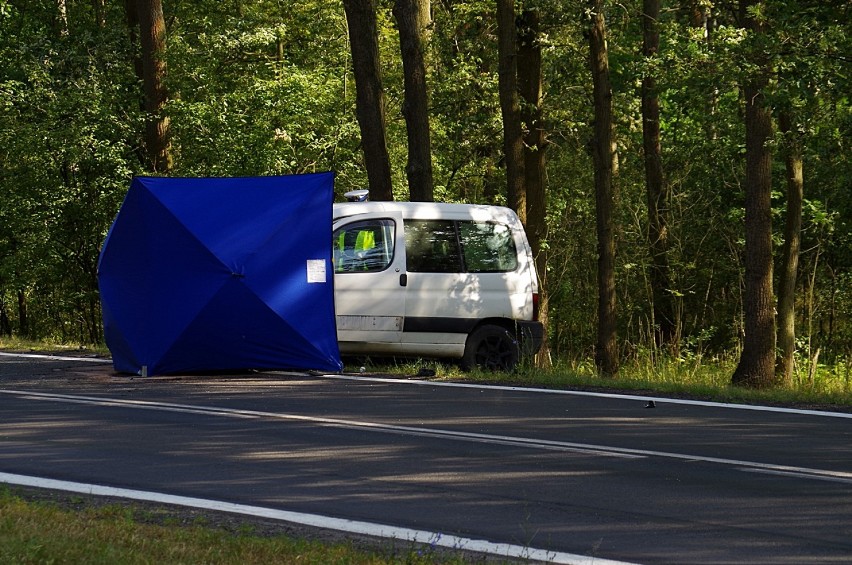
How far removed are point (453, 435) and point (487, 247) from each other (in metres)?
6.14

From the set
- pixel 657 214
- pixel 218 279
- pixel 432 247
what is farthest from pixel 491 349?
pixel 657 214

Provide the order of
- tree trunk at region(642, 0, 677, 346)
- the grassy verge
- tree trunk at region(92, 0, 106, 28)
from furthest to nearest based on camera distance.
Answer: tree trunk at region(92, 0, 106, 28) → tree trunk at region(642, 0, 677, 346) → the grassy verge

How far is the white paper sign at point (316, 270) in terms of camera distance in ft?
50.1

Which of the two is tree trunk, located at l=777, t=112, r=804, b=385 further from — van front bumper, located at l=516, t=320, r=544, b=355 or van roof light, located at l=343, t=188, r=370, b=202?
van roof light, located at l=343, t=188, r=370, b=202

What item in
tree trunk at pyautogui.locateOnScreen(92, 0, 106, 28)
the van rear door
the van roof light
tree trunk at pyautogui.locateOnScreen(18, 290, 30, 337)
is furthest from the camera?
tree trunk at pyautogui.locateOnScreen(92, 0, 106, 28)

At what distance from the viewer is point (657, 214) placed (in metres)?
27.7

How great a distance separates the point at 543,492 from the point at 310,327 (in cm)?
750

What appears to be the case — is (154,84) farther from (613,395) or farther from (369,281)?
(613,395)

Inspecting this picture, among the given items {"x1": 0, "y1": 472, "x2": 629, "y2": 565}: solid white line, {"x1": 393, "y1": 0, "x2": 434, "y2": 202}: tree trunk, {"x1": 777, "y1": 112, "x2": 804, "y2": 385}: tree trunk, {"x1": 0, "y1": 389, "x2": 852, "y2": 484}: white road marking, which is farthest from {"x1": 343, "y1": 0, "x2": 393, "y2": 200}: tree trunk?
{"x1": 0, "y1": 472, "x2": 629, "y2": 565}: solid white line

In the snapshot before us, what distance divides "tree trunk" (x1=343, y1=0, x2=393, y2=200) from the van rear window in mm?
5094

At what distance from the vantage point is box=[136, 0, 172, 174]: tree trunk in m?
27.6

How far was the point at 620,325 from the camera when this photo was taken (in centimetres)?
2852

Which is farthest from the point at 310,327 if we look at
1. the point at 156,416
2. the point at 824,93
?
Answer: the point at 824,93

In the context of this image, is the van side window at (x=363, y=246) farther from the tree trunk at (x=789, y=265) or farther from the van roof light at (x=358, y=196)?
the tree trunk at (x=789, y=265)
